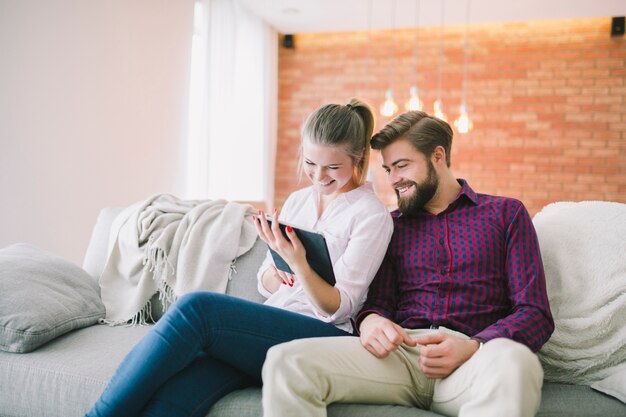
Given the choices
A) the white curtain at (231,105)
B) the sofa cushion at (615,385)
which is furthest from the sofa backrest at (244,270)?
the white curtain at (231,105)

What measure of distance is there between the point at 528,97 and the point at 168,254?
480 centimetres

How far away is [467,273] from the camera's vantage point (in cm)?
166

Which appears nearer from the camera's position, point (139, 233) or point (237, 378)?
point (237, 378)

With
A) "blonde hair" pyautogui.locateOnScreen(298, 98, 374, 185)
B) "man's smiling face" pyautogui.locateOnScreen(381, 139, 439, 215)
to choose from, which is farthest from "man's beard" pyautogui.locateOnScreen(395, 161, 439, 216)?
"blonde hair" pyautogui.locateOnScreen(298, 98, 374, 185)

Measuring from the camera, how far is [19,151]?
3.56 m

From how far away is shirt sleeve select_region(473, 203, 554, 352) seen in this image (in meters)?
1.48

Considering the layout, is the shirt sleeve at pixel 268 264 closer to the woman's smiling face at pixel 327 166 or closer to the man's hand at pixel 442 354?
the woman's smiling face at pixel 327 166

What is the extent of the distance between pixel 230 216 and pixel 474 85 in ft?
14.8

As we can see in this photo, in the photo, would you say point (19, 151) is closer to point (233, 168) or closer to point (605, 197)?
point (233, 168)

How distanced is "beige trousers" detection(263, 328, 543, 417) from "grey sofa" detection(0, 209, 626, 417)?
0.17 ft

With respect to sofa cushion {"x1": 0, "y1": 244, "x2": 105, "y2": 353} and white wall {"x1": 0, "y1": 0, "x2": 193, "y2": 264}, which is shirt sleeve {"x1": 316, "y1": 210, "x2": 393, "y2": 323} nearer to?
sofa cushion {"x1": 0, "y1": 244, "x2": 105, "y2": 353}

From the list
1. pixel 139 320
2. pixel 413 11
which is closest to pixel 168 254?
pixel 139 320

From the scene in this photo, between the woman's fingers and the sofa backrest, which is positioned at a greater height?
the woman's fingers

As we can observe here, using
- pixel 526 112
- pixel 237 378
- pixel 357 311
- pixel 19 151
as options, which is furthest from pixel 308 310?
pixel 526 112
